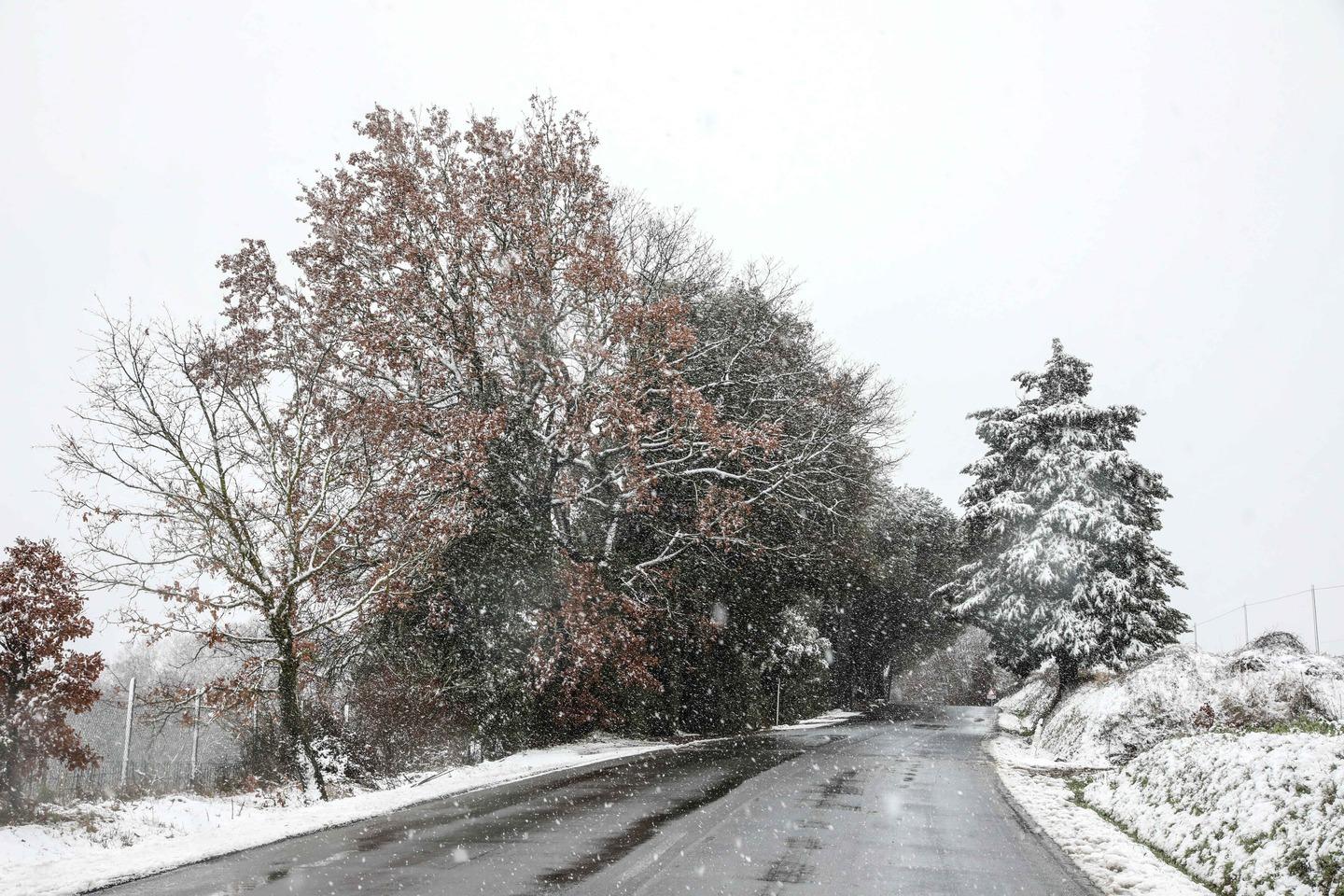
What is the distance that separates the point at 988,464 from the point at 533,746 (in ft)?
53.1

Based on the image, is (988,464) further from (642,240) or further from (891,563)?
(891,563)

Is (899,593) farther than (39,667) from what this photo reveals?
Yes

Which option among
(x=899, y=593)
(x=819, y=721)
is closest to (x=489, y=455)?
(x=819, y=721)

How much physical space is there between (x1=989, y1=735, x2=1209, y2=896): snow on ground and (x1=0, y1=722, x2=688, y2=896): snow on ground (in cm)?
690

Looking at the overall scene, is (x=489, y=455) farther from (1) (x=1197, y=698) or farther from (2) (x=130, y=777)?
(1) (x=1197, y=698)

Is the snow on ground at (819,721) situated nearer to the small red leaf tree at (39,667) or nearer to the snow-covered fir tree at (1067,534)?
the snow-covered fir tree at (1067,534)

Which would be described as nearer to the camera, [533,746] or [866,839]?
[866,839]

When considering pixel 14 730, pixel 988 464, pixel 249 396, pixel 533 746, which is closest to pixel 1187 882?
pixel 14 730

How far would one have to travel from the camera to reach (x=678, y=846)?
8.21 m

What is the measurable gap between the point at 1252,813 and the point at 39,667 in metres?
11.8

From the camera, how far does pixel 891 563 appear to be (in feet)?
143

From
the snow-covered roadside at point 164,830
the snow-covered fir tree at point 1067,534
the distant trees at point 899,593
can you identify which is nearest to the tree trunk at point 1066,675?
the snow-covered fir tree at point 1067,534

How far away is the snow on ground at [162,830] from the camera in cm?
693

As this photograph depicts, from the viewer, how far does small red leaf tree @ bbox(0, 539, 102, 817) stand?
979 centimetres
